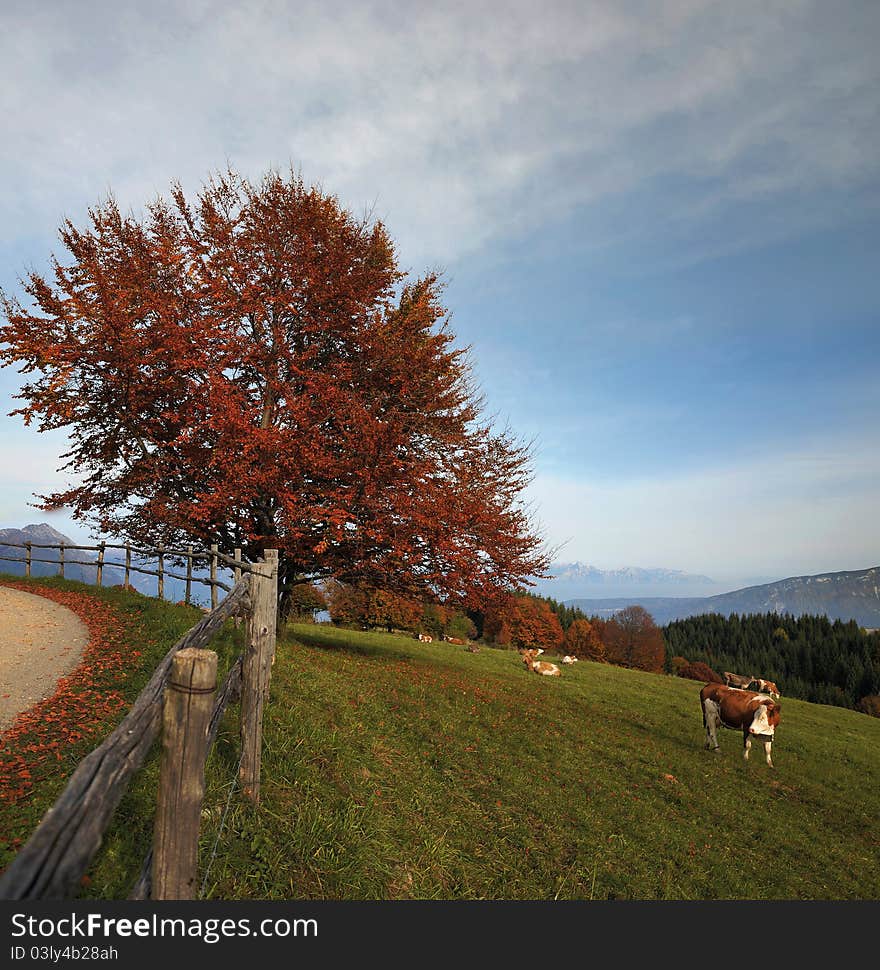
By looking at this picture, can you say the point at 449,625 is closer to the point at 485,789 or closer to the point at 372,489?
the point at 372,489

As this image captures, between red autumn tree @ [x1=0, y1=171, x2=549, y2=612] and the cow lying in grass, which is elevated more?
red autumn tree @ [x1=0, y1=171, x2=549, y2=612]

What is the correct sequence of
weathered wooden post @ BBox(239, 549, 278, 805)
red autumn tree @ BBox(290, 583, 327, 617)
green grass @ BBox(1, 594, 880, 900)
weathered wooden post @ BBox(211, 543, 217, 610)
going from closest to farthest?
green grass @ BBox(1, 594, 880, 900), weathered wooden post @ BBox(239, 549, 278, 805), weathered wooden post @ BBox(211, 543, 217, 610), red autumn tree @ BBox(290, 583, 327, 617)

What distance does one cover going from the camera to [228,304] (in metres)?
16.7

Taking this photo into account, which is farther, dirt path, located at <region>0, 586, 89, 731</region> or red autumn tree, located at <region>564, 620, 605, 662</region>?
red autumn tree, located at <region>564, 620, 605, 662</region>

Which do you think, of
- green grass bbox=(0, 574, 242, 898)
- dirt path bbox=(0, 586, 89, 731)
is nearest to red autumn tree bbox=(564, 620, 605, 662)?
dirt path bbox=(0, 586, 89, 731)

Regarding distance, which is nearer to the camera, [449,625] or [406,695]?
[406,695]

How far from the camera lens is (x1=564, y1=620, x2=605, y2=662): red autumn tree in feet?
291

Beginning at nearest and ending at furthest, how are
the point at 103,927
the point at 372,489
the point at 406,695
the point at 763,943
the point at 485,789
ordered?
the point at 103,927 < the point at 763,943 < the point at 485,789 < the point at 406,695 < the point at 372,489

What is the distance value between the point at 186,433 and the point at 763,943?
14.7 meters

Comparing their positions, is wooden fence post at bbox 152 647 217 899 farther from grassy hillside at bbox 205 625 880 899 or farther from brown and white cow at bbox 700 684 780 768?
brown and white cow at bbox 700 684 780 768

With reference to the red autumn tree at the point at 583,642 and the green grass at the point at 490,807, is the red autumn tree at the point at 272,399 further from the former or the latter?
the red autumn tree at the point at 583,642

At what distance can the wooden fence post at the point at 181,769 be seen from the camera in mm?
3332

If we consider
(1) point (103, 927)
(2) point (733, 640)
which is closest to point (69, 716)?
(1) point (103, 927)

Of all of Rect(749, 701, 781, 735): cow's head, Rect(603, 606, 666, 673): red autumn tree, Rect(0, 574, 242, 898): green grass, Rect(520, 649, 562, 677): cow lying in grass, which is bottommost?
Rect(603, 606, 666, 673): red autumn tree
